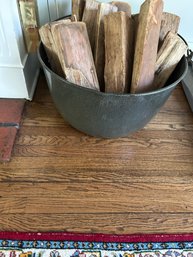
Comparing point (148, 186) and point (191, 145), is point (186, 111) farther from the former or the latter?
point (148, 186)

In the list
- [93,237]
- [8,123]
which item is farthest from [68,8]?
[93,237]

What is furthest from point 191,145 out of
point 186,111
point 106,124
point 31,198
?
point 31,198

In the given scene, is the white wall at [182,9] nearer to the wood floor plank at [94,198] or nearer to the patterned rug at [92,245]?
the wood floor plank at [94,198]

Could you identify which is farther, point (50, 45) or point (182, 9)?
point (182, 9)

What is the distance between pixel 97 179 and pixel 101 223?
164mm

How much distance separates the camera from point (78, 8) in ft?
3.23

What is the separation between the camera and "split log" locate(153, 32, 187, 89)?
0.88 meters

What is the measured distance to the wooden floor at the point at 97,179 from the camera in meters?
0.81

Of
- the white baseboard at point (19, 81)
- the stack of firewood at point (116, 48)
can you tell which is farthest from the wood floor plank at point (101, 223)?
the white baseboard at point (19, 81)

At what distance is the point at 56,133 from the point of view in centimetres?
106

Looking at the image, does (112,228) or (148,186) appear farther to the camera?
(148,186)

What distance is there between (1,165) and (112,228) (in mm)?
478

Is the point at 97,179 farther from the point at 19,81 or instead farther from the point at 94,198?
the point at 19,81

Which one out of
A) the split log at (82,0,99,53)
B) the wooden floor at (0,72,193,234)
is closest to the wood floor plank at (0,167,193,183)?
the wooden floor at (0,72,193,234)
